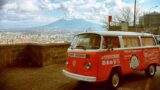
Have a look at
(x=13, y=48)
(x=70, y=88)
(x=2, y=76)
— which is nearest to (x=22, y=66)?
(x=13, y=48)

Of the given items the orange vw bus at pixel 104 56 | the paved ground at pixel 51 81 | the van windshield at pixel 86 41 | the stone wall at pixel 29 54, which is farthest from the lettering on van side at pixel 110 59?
the stone wall at pixel 29 54

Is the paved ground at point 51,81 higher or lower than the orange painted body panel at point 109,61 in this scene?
lower

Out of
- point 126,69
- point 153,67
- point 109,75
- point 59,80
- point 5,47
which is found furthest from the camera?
point 5,47

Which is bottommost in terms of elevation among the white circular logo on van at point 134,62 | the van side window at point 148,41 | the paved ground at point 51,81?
the paved ground at point 51,81

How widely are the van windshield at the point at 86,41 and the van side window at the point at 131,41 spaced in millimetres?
1523

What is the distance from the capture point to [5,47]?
12.7m

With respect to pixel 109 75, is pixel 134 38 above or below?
above

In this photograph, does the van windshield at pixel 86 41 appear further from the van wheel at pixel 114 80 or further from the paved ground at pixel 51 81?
the paved ground at pixel 51 81

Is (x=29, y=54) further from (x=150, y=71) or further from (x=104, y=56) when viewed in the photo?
(x=150, y=71)

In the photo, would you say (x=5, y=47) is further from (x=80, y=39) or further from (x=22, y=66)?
(x=80, y=39)

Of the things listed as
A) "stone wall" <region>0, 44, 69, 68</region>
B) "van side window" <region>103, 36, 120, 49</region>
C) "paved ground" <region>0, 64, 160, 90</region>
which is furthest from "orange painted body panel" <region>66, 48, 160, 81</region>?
"stone wall" <region>0, 44, 69, 68</region>

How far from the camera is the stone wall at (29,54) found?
Answer: 503 inches

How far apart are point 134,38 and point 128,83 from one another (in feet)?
6.19

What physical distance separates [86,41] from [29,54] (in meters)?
5.67
